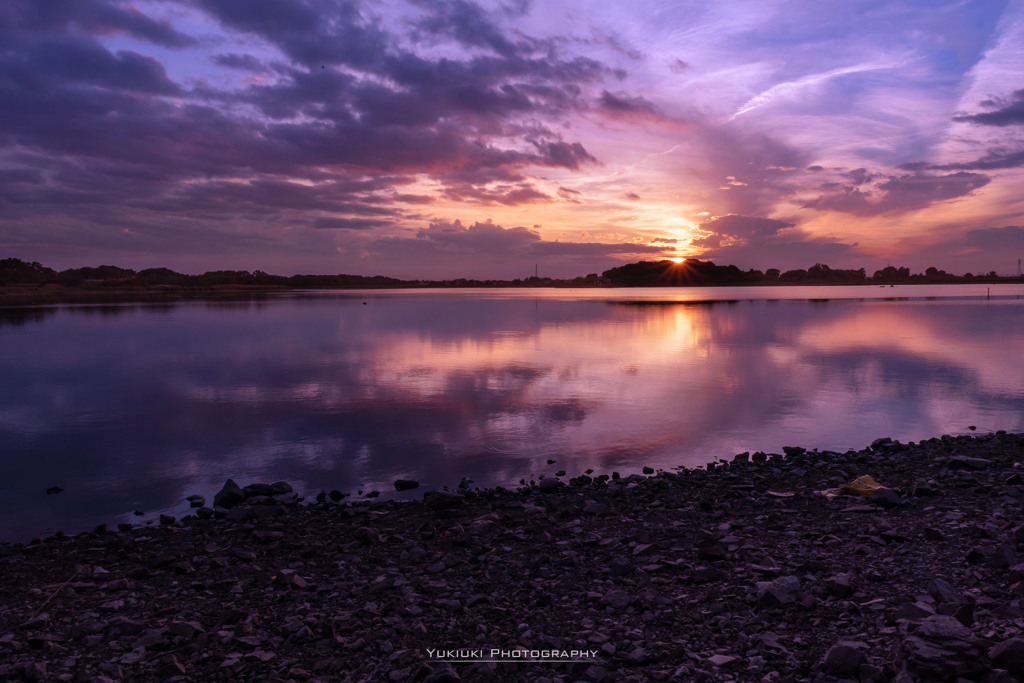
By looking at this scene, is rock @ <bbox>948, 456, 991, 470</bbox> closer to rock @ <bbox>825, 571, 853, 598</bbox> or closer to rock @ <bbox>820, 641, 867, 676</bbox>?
rock @ <bbox>825, 571, 853, 598</bbox>

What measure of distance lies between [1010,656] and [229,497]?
11.0m

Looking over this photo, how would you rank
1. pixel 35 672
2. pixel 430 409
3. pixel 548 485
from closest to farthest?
pixel 35 672
pixel 548 485
pixel 430 409

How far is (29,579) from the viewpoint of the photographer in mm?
7773

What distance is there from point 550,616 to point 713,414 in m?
13.2

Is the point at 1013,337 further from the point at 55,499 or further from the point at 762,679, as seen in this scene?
the point at 55,499

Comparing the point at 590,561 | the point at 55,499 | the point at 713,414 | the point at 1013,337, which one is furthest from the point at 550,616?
the point at 1013,337

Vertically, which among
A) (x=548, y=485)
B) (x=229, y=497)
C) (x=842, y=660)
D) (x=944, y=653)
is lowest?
(x=229, y=497)

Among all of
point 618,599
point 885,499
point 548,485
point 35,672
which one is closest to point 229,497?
point 35,672

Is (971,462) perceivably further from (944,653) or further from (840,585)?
(944,653)

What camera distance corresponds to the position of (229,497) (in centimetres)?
1081

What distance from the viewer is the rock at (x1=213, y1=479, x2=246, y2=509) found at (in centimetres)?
1076

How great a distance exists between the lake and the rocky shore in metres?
2.52

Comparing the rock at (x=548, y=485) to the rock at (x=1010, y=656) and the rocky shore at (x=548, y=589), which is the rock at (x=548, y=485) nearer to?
the rocky shore at (x=548, y=589)

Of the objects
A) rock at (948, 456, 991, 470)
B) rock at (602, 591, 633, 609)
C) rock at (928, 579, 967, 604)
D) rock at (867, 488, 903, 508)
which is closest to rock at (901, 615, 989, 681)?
rock at (928, 579, 967, 604)
